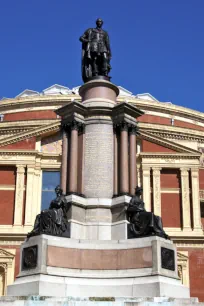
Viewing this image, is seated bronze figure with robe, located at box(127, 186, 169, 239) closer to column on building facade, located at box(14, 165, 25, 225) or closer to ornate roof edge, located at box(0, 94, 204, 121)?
column on building facade, located at box(14, 165, 25, 225)

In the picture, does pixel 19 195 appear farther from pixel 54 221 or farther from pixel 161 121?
pixel 54 221

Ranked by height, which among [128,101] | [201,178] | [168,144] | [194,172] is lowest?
[194,172]

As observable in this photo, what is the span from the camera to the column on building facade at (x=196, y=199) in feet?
125

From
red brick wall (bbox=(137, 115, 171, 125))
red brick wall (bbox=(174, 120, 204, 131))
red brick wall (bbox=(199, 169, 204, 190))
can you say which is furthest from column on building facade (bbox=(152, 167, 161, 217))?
red brick wall (bbox=(174, 120, 204, 131))

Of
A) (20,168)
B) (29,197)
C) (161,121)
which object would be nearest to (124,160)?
(29,197)

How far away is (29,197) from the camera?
1545 inches

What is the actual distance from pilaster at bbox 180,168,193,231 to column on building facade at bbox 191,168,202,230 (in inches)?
15.4

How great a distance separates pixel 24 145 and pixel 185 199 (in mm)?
12811

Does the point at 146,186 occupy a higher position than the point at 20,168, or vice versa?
the point at 20,168

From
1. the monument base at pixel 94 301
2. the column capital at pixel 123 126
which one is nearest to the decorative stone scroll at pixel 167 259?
the monument base at pixel 94 301

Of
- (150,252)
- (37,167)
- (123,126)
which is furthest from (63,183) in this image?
(37,167)

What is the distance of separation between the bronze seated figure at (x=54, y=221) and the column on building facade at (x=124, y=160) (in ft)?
5.96

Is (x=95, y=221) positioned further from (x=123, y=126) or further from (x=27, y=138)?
(x=27, y=138)

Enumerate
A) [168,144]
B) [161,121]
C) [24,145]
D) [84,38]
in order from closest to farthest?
[84,38]
[168,144]
[24,145]
[161,121]
